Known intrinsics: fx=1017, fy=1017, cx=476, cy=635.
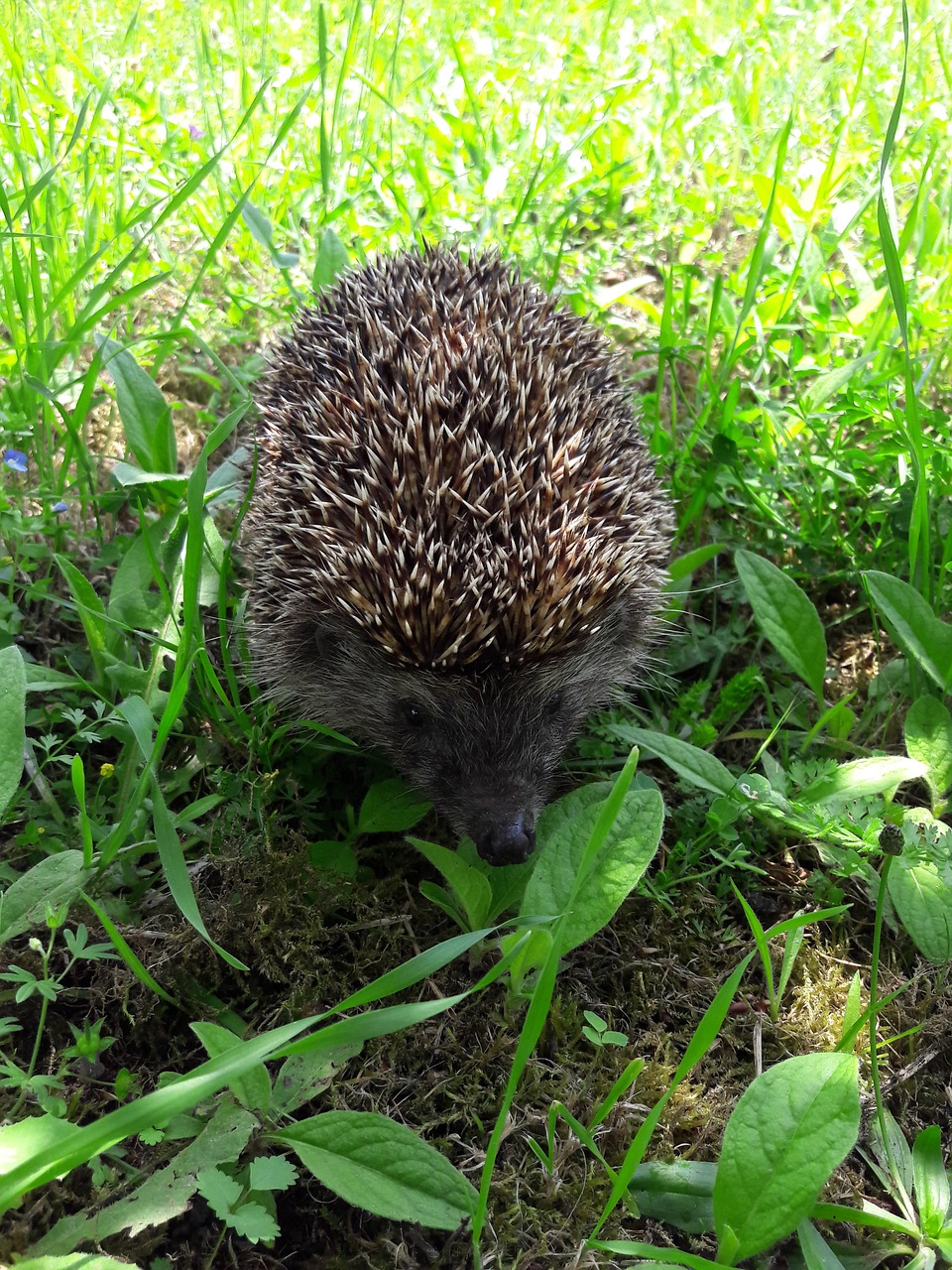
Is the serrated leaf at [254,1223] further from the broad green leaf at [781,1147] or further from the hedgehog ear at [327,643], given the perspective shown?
the hedgehog ear at [327,643]

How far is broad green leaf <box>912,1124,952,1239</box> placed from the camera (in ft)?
5.91

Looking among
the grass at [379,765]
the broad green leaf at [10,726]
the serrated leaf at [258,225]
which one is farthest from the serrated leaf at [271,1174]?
the serrated leaf at [258,225]

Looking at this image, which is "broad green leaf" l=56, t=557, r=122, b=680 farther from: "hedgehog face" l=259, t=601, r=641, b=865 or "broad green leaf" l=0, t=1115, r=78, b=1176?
"broad green leaf" l=0, t=1115, r=78, b=1176

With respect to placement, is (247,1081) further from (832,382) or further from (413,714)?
(832,382)

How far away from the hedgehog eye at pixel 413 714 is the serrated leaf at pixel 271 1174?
1075 millimetres

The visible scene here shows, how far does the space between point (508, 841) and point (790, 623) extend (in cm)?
99

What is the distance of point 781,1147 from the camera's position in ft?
5.57

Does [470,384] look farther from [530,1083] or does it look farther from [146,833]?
[530,1083]

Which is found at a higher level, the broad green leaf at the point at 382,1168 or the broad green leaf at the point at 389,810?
the broad green leaf at the point at 389,810

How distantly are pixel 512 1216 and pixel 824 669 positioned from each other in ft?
5.06

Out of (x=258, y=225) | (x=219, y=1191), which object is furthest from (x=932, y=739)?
(x=258, y=225)

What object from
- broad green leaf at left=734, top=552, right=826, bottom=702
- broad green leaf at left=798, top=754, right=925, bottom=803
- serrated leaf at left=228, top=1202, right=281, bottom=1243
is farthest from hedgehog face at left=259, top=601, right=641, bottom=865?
serrated leaf at left=228, top=1202, right=281, bottom=1243

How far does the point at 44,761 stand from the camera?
2.27 metres

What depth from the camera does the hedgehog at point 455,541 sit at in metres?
2.30
